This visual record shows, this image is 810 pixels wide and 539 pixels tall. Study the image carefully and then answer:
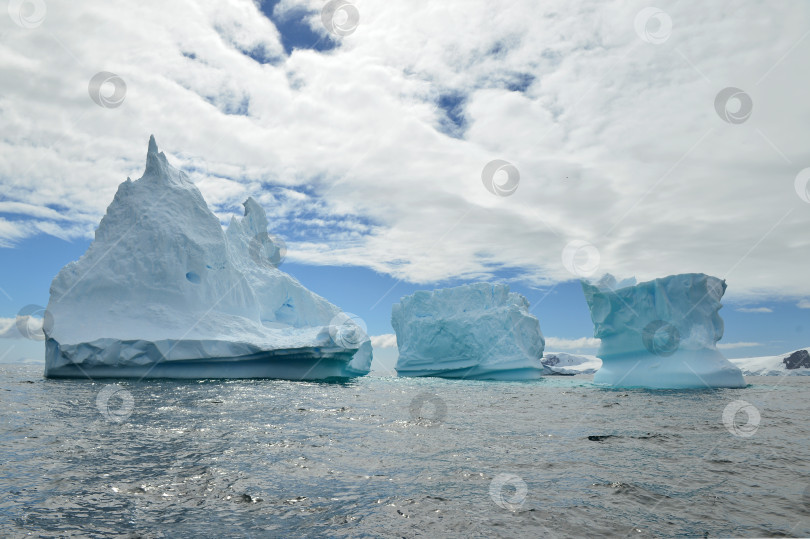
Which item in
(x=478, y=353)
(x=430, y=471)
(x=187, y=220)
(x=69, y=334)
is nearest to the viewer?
(x=430, y=471)

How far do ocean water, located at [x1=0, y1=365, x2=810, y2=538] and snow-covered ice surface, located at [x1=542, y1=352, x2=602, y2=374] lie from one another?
283ft

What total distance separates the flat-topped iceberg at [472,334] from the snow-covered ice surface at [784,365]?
59.3 meters

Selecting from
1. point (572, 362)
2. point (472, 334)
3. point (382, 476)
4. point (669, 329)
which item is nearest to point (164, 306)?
point (382, 476)

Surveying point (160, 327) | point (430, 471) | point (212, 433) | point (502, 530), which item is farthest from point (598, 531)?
point (160, 327)

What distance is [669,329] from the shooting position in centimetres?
2867

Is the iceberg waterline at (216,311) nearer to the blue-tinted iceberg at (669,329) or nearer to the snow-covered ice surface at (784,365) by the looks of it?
the blue-tinted iceberg at (669,329)

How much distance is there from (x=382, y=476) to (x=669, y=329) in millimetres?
27140

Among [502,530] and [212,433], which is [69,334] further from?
[502,530]

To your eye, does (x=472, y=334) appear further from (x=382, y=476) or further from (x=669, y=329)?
(x=382, y=476)

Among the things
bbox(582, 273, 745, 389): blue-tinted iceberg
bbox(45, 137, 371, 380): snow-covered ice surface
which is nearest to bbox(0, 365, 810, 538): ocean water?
bbox(45, 137, 371, 380): snow-covered ice surface

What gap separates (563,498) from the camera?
19.5 ft

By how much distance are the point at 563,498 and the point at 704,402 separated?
1721 cm

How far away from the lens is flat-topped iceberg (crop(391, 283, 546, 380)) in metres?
41.1

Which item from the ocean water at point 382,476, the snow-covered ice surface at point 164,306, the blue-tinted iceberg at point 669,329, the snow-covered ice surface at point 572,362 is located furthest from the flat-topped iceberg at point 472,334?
the snow-covered ice surface at point 572,362
